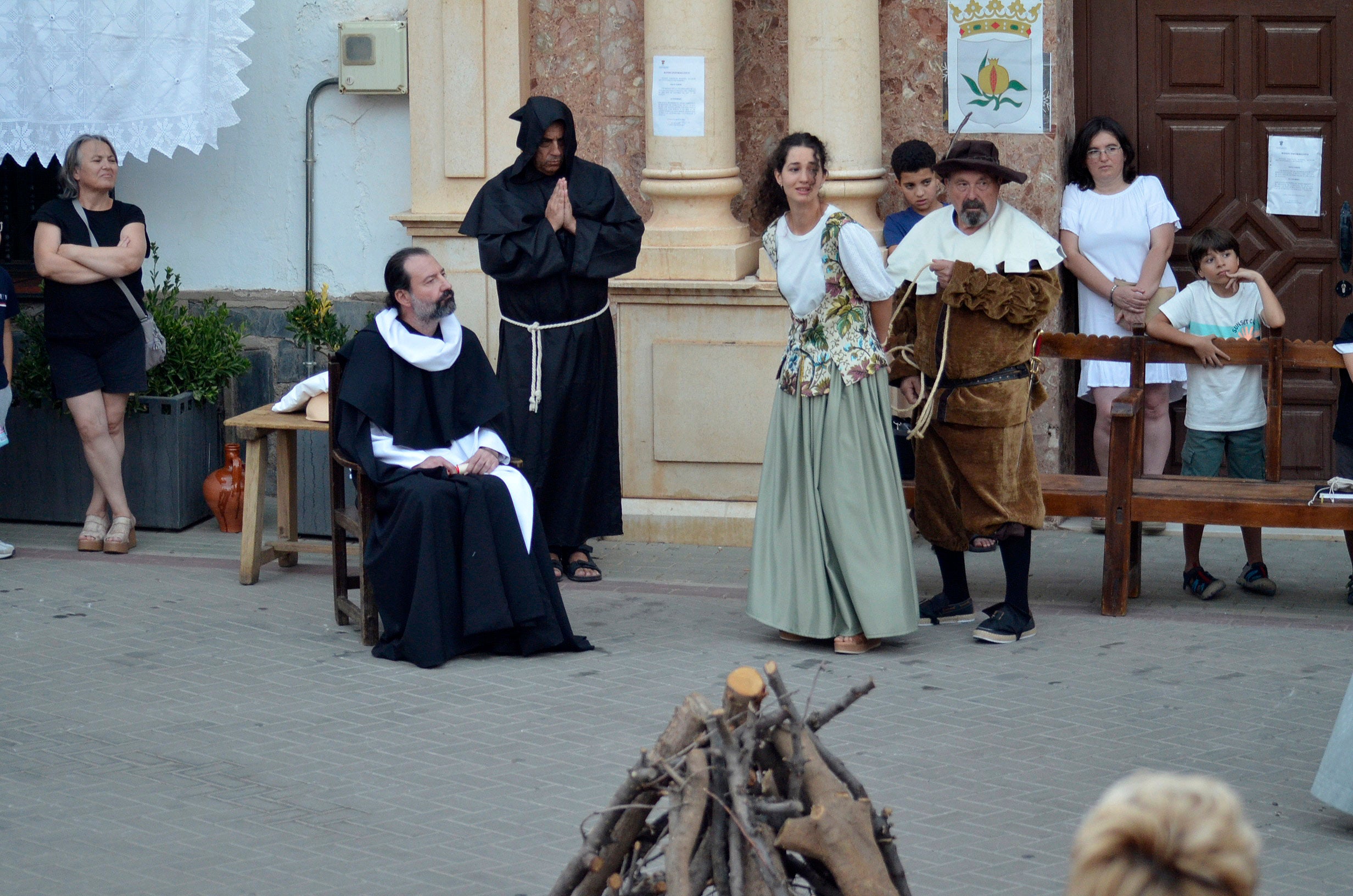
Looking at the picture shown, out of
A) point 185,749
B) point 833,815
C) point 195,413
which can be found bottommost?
point 185,749

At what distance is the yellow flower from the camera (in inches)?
315

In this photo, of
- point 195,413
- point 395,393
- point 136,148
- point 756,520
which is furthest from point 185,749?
point 136,148

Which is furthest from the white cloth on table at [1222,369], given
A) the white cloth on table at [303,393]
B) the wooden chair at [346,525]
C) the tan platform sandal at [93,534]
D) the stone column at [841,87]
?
the tan platform sandal at [93,534]

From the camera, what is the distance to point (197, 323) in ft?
27.7

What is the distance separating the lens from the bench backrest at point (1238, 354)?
682cm

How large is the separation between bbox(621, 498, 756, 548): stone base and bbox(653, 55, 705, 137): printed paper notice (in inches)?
68.4

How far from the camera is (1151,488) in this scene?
6.85 meters

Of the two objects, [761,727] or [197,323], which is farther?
[197,323]

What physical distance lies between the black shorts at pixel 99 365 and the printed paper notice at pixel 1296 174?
533 centimetres

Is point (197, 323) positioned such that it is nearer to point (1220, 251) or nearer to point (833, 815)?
point (1220, 251)

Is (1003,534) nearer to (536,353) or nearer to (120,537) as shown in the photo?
(536,353)

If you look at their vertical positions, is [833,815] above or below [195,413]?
below

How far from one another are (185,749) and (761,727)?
9.28ft

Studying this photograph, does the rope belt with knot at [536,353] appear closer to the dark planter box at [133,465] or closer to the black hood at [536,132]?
the black hood at [536,132]
